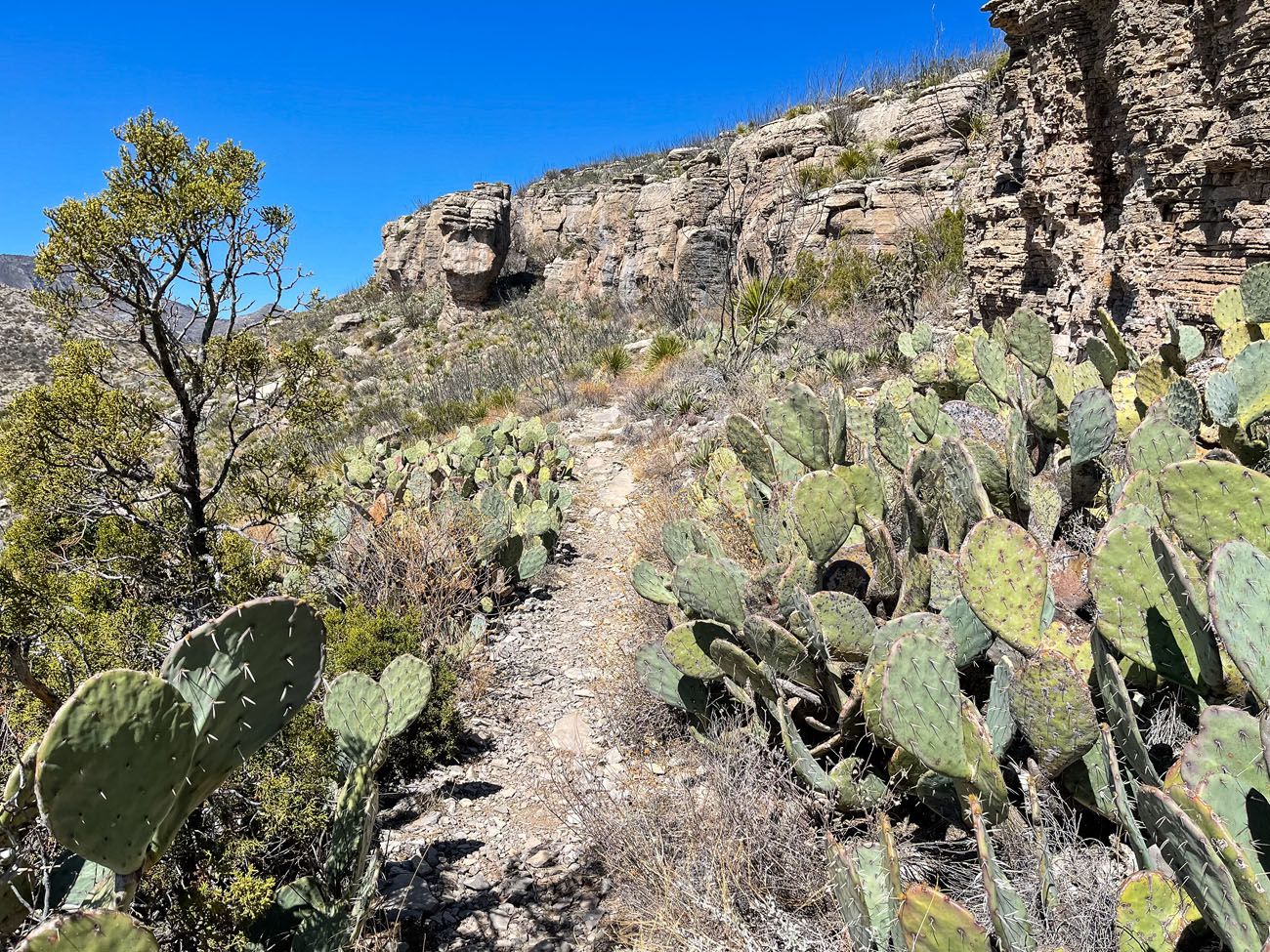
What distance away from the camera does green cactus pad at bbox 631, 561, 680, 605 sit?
3.21 meters

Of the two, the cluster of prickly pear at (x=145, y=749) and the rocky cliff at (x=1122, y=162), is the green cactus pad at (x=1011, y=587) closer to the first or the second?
the cluster of prickly pear at (x=145, y=749)

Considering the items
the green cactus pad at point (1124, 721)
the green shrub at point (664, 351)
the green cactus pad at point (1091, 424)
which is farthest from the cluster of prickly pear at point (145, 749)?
the green shrub at point (664, 351)

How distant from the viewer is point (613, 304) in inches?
860

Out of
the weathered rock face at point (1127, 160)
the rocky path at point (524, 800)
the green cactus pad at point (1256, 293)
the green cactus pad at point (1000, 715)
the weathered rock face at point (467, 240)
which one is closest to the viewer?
the green cactus pad at point (1000, 715)

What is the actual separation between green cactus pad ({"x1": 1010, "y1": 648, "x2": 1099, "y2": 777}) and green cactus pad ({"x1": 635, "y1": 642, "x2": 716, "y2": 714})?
49.2 inches

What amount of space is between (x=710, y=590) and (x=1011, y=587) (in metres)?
0.97

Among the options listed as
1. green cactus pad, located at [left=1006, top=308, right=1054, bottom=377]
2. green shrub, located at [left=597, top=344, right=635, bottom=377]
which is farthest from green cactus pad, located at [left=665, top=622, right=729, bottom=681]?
green shrub, located at [left=597, top=344, right=635, bottom=377]

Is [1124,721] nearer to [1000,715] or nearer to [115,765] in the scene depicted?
[1000,715]

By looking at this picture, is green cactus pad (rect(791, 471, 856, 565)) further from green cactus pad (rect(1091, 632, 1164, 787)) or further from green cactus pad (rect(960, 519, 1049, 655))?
green cactus pad (rect(1091, 632, 1164, 787))

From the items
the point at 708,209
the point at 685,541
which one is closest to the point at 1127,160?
the point at 685,541

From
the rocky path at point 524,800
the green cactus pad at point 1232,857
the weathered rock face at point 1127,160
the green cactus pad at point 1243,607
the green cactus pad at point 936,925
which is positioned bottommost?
Answer: the rocky path at point 524,800

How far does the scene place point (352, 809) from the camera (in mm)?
2041

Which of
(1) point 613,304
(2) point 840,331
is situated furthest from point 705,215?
(2) point 840,331

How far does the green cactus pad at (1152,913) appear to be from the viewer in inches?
49.9
